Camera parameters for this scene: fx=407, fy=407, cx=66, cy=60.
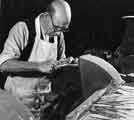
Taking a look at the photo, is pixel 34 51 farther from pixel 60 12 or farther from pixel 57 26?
pixel 60 12

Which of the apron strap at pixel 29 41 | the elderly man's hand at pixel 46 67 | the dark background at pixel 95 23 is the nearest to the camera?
the elderly man's hand at pixel 46 67

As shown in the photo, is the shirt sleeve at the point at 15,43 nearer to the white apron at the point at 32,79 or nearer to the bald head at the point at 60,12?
the white apron at the point at 32,79

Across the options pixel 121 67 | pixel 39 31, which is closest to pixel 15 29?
pixel 39 31

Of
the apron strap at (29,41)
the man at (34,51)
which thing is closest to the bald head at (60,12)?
the man at (34,51)

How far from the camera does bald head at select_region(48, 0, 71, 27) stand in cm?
254

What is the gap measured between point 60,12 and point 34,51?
1.23ft

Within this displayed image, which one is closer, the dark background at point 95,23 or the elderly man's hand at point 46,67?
the elderly man's hand at point 46,67

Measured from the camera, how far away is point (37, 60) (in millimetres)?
2820

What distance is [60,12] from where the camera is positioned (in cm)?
255

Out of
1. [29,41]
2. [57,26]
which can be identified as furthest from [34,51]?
[57,26]

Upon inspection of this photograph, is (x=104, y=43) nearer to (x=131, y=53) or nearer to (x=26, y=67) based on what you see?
(x=131, y=53)

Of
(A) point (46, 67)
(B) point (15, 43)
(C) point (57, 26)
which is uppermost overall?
(C) point (57, 26)

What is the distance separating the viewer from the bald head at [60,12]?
8.34 ft

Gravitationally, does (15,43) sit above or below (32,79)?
above
